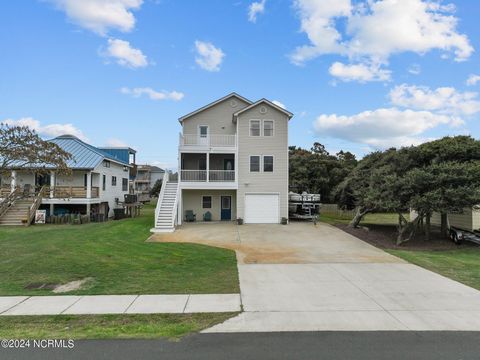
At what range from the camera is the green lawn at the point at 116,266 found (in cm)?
780

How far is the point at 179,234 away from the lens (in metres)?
17.2

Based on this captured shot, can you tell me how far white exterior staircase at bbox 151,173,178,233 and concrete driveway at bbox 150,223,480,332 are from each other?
5.62 m

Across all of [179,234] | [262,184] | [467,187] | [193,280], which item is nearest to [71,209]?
[179,234]

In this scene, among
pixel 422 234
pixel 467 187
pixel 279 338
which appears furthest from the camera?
pixel 422 234

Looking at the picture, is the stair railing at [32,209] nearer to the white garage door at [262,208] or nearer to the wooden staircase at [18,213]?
the wooden staircase at [18,213]

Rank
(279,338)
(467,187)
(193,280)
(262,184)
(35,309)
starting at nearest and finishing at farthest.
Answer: (279,338) < (35,309) < (193,280) < (467,187) < (262,184)

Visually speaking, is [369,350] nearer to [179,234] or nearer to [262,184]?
[179,234]

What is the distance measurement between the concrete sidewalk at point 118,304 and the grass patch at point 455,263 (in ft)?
21.2

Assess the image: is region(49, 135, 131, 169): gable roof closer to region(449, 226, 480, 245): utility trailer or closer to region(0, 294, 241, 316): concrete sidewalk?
region(0, 294, 241, 316): concrete sidewalk

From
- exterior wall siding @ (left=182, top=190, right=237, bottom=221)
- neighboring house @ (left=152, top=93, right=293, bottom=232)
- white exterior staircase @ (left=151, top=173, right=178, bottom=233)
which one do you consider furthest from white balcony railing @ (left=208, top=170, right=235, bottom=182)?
white exterior staircase @ (left=151, top=173, right=178, bottom=233)

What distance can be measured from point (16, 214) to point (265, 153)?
17027mm

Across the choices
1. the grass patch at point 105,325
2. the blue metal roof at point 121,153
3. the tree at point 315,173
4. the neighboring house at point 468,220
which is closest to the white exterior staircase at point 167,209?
the blue metal roof at point 121,153

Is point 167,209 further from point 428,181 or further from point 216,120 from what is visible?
point 428,181

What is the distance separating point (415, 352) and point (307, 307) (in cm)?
222
